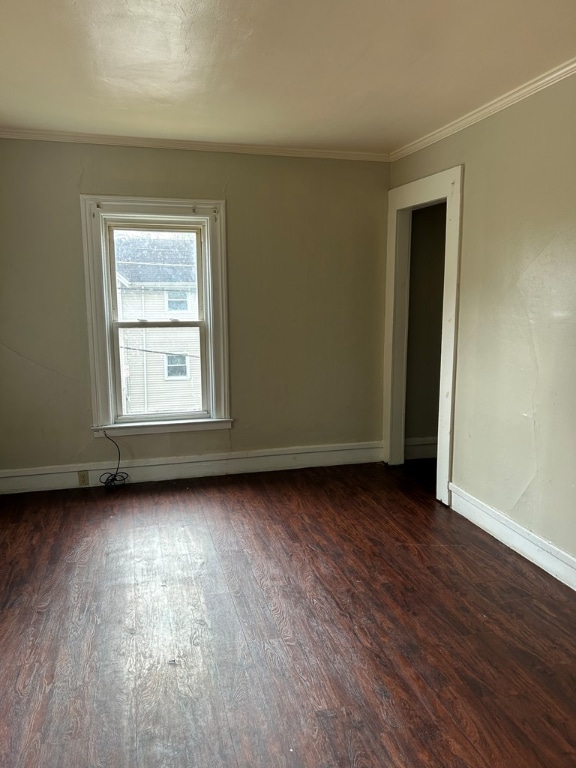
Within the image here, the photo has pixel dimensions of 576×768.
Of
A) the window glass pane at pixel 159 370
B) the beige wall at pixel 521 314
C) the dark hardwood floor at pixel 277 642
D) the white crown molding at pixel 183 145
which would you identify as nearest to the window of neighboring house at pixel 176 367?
the window glass pane at pixel 159 370

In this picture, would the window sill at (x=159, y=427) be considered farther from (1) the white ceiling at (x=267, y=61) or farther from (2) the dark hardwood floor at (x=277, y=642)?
(1) the white ceiling at (x=267, y=61)

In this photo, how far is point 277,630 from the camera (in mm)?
2336

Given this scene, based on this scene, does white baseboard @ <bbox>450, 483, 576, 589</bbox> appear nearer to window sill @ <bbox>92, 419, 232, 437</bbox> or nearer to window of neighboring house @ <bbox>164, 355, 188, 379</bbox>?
window sill @ <bbox>92, 419, 232, 437</bbox>

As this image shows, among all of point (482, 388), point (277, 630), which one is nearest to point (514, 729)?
point (277, 630)

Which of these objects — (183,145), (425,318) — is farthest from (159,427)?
(425,318)

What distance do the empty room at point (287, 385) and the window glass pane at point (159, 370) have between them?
0.07 feet

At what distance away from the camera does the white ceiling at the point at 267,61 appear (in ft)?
6.73

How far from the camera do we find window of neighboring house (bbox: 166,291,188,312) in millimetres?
4074

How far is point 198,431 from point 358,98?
2553 mm

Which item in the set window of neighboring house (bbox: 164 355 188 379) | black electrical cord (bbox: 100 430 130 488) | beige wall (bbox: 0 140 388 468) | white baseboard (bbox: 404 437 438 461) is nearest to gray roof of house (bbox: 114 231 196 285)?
beige wall (bbox: 0 140 388 468)

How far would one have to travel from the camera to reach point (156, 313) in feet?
13.3

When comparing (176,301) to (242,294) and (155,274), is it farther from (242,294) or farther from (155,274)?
(242,294)

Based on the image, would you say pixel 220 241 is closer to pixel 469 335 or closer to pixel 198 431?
pixel 198 431

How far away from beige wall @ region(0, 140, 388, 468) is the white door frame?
4.7 inches
